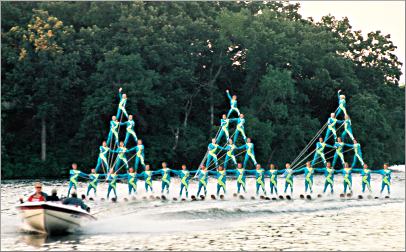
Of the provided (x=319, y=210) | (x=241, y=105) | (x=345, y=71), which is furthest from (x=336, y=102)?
(x=319, y=210)

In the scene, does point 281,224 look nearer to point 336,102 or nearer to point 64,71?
point 64,71

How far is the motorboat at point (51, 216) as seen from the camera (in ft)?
85.8

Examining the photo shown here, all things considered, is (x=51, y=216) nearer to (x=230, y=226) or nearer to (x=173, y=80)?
(x=230, y=226)

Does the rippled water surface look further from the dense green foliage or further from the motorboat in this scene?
the dense green foliage

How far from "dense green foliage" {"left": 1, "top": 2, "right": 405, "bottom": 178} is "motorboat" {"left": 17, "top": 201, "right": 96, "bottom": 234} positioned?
31.5m

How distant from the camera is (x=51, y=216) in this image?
26219 millimetres

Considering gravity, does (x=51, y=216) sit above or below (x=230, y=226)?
above

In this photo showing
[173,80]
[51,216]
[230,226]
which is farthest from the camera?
[173,80]

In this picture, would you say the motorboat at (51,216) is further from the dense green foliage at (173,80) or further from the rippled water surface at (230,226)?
the dense green foliage at (173,80)

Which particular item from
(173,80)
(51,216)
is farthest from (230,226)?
(173,80)

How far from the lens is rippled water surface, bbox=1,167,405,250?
2422 centimetres

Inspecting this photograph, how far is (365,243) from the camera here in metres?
24.4

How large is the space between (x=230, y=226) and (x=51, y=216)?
22.3ft

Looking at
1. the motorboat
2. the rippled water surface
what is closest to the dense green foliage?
the rippled water surface
